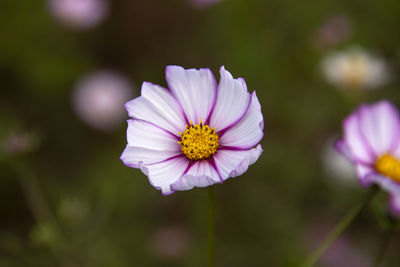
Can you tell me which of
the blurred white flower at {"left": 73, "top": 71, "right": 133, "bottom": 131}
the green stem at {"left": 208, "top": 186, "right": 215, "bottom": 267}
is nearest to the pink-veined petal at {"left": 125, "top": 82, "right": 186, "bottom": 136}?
the green stem at {"left": 208, "top": 186, "right": 215, "bottom": 267}

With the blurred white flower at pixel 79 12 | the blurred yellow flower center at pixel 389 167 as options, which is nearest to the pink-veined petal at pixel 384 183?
the blurred yellow flower center at pixel 389 167

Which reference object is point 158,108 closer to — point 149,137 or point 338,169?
point 149,137

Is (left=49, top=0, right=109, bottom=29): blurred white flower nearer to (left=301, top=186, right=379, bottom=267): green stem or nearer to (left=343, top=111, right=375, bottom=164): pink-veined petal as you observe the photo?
(left=343, top=111, right=375, bottom=164): pink-veined petal

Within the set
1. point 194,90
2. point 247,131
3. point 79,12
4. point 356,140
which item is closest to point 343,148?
point 356,140

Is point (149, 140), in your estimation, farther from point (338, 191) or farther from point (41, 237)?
point (338, 191)

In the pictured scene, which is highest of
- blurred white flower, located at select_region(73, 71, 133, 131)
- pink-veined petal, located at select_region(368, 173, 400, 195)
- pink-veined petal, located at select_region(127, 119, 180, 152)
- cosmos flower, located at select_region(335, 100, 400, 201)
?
blurred white flower, located at select_region(73, 71, 133, 131)

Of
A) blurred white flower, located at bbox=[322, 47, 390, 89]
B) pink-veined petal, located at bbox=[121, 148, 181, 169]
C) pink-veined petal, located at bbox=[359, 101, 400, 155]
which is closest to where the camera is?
pink-veined petal, located at bbox=[121, 148, 181, 169]

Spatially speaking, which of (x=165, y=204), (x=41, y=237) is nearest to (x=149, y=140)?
(x=41, y=237)
